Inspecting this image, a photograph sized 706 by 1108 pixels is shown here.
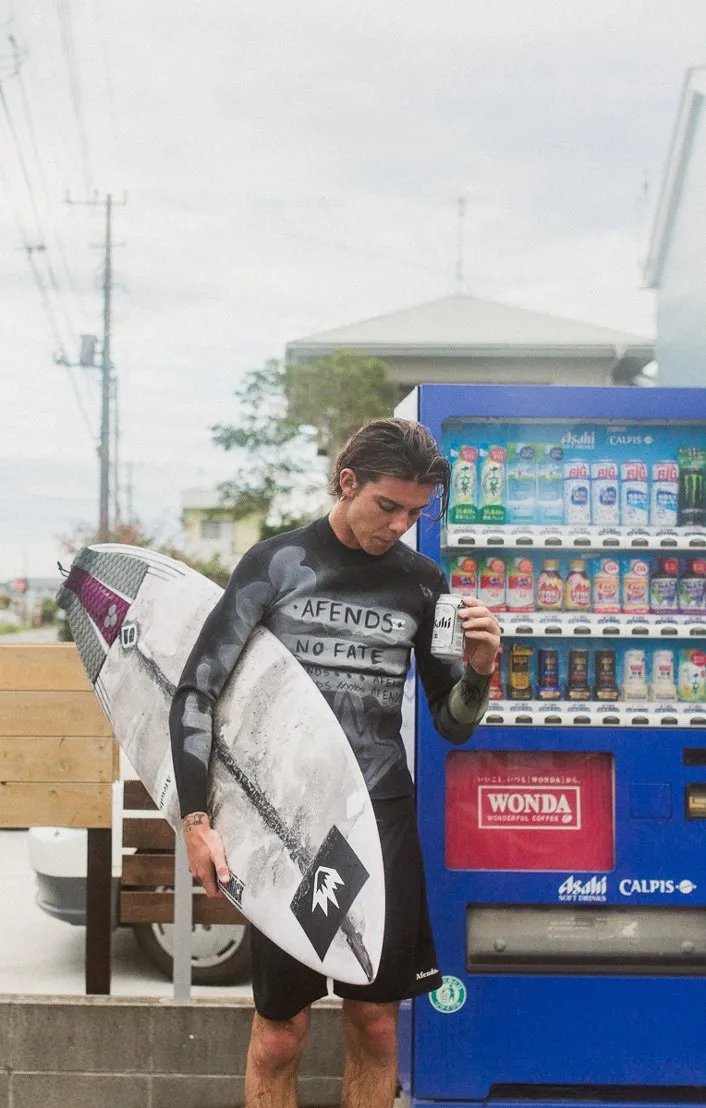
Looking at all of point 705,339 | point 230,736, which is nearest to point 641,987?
point 230,736

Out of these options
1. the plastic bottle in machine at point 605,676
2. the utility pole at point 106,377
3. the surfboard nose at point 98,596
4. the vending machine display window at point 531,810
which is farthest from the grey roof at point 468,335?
the surfboard nose at point 98,596

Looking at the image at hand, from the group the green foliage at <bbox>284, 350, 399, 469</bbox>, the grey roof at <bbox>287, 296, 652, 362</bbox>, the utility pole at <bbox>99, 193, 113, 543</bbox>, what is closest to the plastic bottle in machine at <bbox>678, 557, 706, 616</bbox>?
the green foliage at <bbox>284, 350, 399, 469</bbox>

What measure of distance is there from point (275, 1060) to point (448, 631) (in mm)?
1039

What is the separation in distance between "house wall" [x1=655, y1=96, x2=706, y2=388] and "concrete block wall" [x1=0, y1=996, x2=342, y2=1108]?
10.8 ft

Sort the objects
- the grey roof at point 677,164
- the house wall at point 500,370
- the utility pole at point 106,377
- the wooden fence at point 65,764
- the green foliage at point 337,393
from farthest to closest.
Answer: the utility pole at point 106,377 < the house wall at point 500,370 < the green foliage at point 337,393 < the grey roof at point 677,164 < the wooden fence at point 65,764

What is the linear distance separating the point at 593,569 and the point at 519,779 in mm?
672

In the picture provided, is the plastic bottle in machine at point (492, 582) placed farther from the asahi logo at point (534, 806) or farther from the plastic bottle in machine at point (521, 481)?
the asahi logo at point (534, 806)

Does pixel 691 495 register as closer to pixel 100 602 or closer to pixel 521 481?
pixel 521 481

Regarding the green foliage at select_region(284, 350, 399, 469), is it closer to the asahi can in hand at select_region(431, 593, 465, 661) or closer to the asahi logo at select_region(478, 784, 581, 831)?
the asahi logo at select_region(478, 784, 581, 831)

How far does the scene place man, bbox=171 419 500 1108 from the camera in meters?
2.39

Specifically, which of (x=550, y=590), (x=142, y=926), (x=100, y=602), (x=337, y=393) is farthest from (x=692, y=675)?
(x=337, y=393)

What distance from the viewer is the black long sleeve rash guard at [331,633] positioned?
2.39 meters

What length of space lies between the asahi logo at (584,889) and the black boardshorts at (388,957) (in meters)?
0.73

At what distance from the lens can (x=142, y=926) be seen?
4727 millimetres
